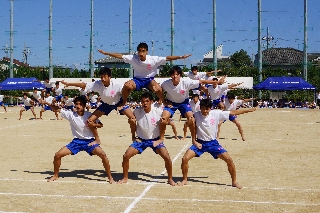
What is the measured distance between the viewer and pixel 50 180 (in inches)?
445

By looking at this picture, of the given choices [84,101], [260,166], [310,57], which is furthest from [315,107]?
[310,57]

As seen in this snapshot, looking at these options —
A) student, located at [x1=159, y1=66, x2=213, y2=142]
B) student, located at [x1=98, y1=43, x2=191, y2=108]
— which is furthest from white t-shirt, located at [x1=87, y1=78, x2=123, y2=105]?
student, located at [x1=159, y1=66, x2=213, y2=142]

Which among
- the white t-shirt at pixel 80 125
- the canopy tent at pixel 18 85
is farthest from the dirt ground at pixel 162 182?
the canopy tent at pixel 18 85

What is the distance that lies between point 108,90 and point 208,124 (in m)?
2.83

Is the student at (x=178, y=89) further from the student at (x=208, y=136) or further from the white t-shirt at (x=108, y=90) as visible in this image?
the student at (x=208, y=136)

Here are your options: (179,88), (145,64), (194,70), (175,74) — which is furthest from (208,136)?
(194,70)

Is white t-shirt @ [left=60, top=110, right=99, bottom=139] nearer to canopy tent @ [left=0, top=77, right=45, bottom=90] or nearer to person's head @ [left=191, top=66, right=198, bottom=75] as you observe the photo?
person's head @ [left=191, top=66, right=198, bottom=75]

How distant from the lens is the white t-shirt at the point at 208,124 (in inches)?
429

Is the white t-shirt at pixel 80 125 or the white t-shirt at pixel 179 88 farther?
the white t-shirt at pixel 179 88

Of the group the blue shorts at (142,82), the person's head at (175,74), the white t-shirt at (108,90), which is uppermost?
the person's head at (175,74)

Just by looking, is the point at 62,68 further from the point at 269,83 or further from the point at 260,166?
the point at 260,166

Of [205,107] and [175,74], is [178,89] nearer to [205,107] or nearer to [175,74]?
[175,74]

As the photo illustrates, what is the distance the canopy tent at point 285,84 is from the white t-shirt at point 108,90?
46.2 meters

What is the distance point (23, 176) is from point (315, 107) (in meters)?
49.6
